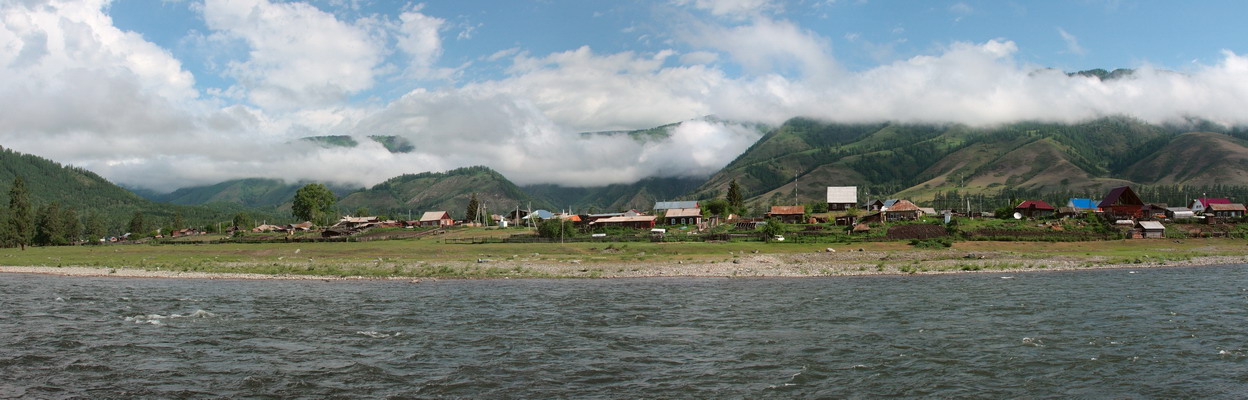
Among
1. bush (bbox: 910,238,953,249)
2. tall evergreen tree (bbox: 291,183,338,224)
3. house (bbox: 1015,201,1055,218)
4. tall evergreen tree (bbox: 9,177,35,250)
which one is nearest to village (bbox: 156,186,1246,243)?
house (bbox: 1015,201,1055,218)

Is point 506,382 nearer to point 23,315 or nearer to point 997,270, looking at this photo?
point 23,315

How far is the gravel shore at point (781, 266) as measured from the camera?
5741 centimetres

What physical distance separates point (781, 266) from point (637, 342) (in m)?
35.9

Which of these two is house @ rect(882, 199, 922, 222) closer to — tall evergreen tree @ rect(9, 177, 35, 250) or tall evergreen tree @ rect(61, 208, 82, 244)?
tall evergreen tree @ rect(9, 177, 35, 250)

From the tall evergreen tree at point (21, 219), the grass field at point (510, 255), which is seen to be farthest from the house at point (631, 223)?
the tall evergreen tree at point (21, 219)

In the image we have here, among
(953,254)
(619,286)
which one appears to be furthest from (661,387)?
(953,254)

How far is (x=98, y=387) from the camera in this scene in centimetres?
2033

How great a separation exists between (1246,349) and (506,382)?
24.4 meters

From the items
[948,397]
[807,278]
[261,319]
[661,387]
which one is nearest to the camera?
[948,397]

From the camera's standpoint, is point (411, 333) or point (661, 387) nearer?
point (661, 387)

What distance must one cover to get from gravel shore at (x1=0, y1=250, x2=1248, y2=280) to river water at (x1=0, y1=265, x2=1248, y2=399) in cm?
1192

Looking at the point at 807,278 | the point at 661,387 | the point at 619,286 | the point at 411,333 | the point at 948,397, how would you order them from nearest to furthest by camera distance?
the point at 948,397
the point at 661,387
the point at 411,333
the point at 619,286
the point at 807,278

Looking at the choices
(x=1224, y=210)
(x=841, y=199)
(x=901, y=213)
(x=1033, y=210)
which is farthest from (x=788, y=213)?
(x=1224, y=210)

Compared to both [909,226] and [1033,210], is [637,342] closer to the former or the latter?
[909,226]
